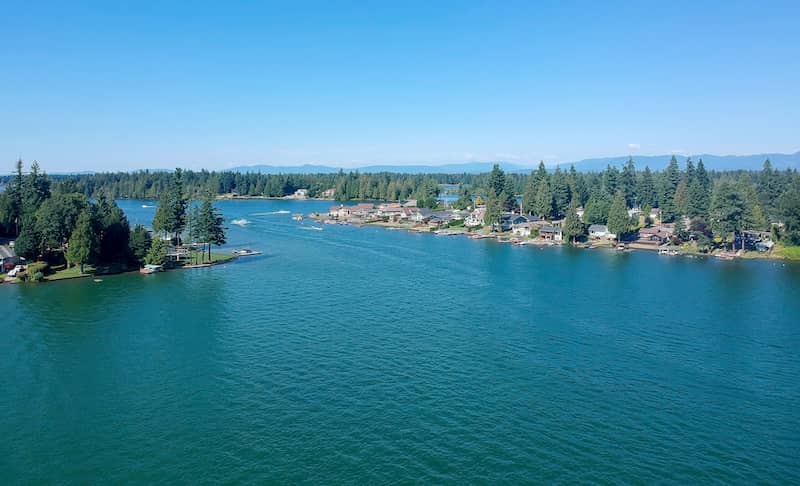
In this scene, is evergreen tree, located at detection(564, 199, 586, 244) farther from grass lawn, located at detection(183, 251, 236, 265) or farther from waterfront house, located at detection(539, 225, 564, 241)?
grass lawn, located at detection(183, 251, 236, 265)

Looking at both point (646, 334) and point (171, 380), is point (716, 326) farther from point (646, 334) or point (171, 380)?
point (171, 380)

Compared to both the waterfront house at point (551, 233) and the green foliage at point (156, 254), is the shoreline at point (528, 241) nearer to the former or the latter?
the waterfront house at point (551, 233)

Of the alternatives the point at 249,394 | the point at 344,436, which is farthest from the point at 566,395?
the point at 249,394

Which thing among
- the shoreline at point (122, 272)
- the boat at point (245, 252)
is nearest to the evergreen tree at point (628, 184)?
the boat at point (245, 252)

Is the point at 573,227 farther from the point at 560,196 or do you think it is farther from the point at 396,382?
the point at 396,382

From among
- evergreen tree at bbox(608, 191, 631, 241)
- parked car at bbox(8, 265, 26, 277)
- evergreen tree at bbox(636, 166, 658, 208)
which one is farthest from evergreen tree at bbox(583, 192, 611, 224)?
parked car at bbox(8, 265, 26, 277)
